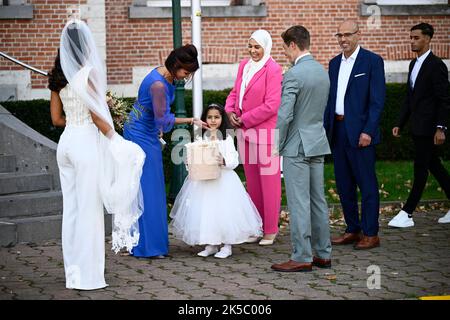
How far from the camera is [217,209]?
8.93 metres

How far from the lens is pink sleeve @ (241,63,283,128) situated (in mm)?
9531

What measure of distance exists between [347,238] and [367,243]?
1.24 ft

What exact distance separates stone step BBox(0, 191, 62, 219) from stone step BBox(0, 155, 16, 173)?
53 centimetres

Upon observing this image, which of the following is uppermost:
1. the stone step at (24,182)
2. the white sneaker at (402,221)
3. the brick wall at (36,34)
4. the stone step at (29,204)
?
the brick wall at (36,34)

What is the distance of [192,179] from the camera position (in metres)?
9.08

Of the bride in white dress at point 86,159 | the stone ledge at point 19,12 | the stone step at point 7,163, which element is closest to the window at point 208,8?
the stone ledge at point 19,12

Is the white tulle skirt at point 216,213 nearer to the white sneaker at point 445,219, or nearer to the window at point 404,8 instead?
the white sneaker at point 445,219

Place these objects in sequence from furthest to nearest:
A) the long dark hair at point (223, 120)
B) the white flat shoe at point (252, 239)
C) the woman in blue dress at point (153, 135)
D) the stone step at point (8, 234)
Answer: the white flat shoe at point (252, 239) < the stone step at point (8, 234) < the long dark hair at point (223, 120) < the woman in blue dress at point (153, 135)

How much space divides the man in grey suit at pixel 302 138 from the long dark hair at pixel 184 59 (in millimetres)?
1012

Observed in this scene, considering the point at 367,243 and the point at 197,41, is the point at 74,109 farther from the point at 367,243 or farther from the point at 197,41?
the point at 197,41

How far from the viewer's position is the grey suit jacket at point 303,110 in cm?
798

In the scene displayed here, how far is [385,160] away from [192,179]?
23.9ft

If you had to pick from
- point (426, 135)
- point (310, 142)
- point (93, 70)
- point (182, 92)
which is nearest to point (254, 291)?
point (310, 142)
